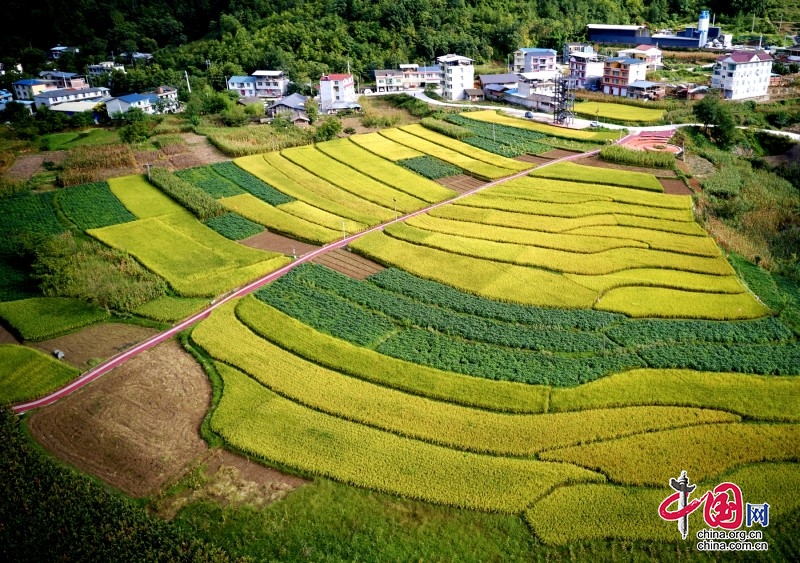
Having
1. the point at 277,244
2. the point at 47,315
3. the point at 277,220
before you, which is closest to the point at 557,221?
the point at 277,244

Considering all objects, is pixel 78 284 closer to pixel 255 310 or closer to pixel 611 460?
pixel 255 310

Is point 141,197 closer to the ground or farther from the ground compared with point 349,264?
farther from the ground

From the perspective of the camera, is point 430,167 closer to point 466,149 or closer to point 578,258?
point 466,149

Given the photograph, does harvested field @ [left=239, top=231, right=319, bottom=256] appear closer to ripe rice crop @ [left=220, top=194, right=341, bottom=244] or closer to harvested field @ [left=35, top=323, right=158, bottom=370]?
ripe rice crop @ [left=220, top=194, right=341, bottom=244]

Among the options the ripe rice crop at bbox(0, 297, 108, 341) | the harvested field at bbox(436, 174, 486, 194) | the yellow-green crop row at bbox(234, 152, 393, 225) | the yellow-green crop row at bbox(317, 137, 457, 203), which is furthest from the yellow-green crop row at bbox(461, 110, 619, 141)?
the ripe rice crop at bbox(0, 297, 108, 341)

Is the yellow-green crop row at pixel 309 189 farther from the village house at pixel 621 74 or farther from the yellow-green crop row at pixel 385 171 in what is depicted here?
the village house at pixel 621 74

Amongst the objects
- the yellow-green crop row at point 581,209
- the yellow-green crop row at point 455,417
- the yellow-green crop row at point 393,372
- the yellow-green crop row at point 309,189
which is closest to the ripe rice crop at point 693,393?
the yellow-green crop row at point 455,417
